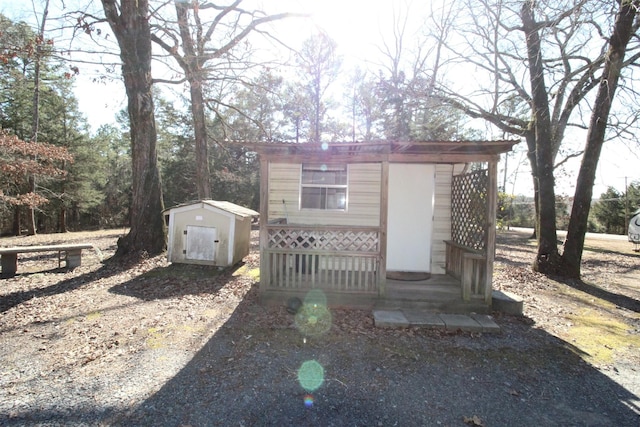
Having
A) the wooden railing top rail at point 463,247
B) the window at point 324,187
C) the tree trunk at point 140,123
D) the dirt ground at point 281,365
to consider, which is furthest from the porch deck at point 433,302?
the tree trunk at point 140,123

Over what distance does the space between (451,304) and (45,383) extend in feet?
16.1

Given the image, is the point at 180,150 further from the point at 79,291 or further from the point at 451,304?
the point at 451,304

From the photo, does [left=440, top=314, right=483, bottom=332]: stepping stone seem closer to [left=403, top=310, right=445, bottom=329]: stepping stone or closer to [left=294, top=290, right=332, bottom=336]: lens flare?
[left=403, top=310, right=445, bottom=329]: stepping stone

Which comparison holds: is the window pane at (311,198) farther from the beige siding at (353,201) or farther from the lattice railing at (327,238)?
the lattice railing at (327,238)

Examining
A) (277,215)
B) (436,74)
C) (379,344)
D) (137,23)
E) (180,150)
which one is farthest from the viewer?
(180,150)

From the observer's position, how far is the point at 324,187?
6477 millimetres

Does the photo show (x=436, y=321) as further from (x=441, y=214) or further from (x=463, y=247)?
(x=441, y=214)

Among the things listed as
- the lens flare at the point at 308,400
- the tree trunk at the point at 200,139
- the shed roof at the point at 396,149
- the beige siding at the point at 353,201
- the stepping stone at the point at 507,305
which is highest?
the tree trunk at the point at 200,139

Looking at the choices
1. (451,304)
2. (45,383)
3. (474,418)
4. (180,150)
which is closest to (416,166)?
(451,304)

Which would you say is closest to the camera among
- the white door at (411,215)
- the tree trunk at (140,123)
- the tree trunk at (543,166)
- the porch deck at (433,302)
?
the porch deck at (433,302)

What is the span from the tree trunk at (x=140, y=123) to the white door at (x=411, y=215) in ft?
19.3

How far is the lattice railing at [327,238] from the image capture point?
491cm

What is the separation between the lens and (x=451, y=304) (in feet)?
15.7

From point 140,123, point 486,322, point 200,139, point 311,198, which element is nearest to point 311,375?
point 486,322
